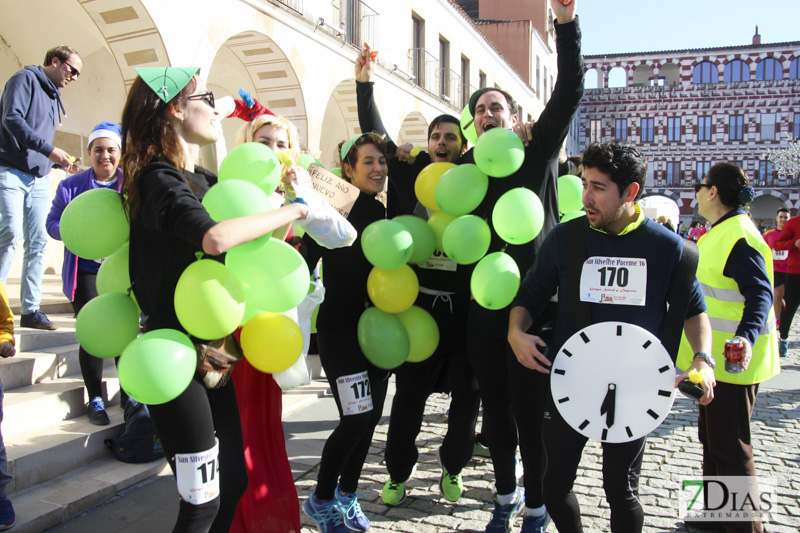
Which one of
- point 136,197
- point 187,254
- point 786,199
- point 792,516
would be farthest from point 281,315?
point 786,199

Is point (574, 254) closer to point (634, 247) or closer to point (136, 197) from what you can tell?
point (634, 247)

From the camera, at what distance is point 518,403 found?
286cm

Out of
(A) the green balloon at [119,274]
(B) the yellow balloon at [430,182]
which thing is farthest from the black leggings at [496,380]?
(A) the green balloon at [119,274]

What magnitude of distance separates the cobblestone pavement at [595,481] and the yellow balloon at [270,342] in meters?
1.26

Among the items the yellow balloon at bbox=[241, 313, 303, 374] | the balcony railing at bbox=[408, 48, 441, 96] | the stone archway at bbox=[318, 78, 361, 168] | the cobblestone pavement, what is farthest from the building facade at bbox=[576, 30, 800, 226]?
the yellow balloon at bbox=[241, 313, 303, 374]

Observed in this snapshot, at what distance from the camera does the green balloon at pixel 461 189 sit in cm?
298

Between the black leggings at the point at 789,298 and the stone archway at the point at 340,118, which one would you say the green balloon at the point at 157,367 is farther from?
the stone archway at the point at 340,118

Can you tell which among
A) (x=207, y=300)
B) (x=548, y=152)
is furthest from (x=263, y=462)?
(x=548, y=152)

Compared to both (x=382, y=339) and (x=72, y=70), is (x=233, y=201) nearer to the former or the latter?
(x=382, y=339)

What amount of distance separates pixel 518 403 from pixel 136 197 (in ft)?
6.30

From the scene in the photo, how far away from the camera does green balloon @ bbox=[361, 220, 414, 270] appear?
288 cm

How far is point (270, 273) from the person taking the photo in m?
2.12

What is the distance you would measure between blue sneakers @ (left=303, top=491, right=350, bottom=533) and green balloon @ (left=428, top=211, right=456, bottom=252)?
4.78 ft

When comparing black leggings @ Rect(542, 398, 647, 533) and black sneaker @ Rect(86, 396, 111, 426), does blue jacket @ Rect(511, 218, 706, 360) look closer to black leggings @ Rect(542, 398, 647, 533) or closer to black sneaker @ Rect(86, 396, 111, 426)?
black leggings @ Rect(542, 398, 647, 533)
